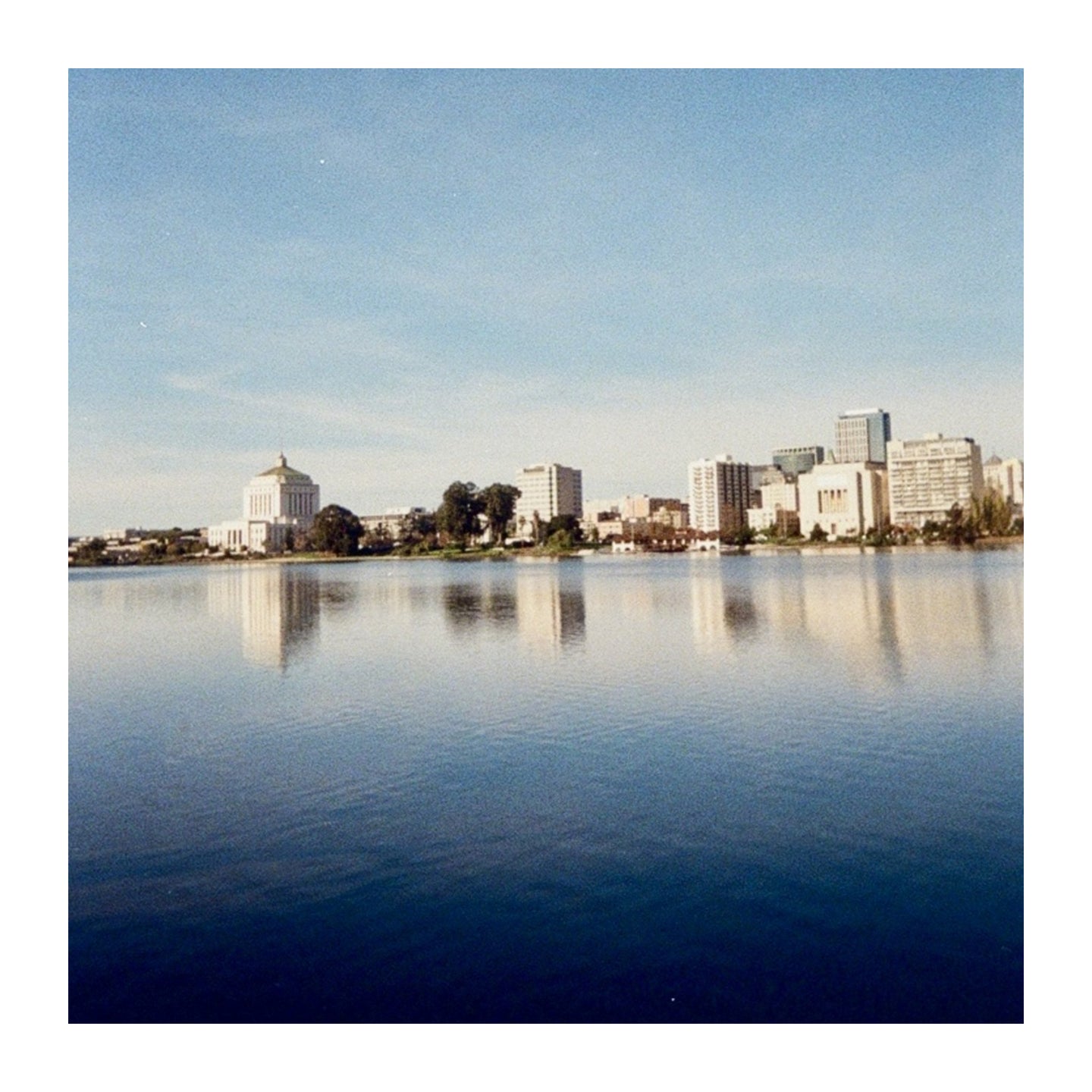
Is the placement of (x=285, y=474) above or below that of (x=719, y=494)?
above

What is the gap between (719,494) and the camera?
3719 cm

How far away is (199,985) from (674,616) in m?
11.7

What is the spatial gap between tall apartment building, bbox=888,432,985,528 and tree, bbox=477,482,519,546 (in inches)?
449

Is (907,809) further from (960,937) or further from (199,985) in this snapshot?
(199,985)

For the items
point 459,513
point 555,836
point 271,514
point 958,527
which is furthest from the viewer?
point 459,513

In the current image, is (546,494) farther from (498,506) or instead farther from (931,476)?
(931,476)

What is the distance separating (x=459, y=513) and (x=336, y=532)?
202 inches

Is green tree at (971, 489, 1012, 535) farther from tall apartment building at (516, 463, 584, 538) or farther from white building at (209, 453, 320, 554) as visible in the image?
white building at (209, 453, 320, 554)

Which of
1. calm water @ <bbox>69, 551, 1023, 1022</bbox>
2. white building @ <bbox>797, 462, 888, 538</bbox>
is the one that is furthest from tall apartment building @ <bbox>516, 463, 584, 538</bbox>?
calm water @ <bbox>69, 551, 1023, 1022</bbox>

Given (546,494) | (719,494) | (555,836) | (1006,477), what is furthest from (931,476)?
(555,836)
